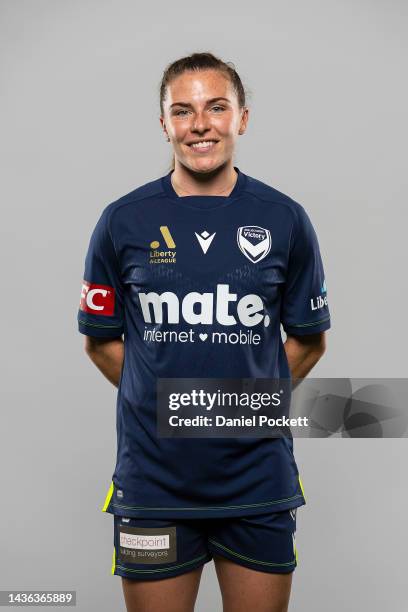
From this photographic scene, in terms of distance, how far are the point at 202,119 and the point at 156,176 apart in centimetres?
119

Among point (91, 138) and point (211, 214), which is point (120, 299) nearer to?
point (211, 214)

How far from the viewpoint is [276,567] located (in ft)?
8.89

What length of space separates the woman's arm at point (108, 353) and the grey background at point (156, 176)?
0.90 m

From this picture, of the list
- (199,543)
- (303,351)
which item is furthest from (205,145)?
(199,543)

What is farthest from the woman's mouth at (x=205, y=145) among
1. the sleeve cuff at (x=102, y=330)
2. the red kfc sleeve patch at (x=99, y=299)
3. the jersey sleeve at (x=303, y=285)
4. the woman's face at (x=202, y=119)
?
the sleeve cuff at (x=102, y=330)

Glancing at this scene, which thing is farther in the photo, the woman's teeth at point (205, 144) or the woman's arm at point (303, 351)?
the woman's arm at point (303, 351)

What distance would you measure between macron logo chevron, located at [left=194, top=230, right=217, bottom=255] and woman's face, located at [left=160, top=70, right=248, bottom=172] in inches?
6.4

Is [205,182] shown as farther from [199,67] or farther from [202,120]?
[199,67]

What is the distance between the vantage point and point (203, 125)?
2.64 m

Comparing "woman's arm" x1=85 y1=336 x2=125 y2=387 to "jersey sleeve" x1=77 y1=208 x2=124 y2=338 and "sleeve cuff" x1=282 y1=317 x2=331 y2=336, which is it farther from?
"sleeve cuff" x1=282 y1=317 x2=331 y2=336

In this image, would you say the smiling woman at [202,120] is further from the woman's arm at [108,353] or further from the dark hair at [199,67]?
the woman's arm at [108,353]

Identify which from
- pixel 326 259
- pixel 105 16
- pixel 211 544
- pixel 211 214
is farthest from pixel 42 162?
pixel 211 544

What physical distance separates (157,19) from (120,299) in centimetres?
144

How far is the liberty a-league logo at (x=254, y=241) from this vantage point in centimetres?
267
